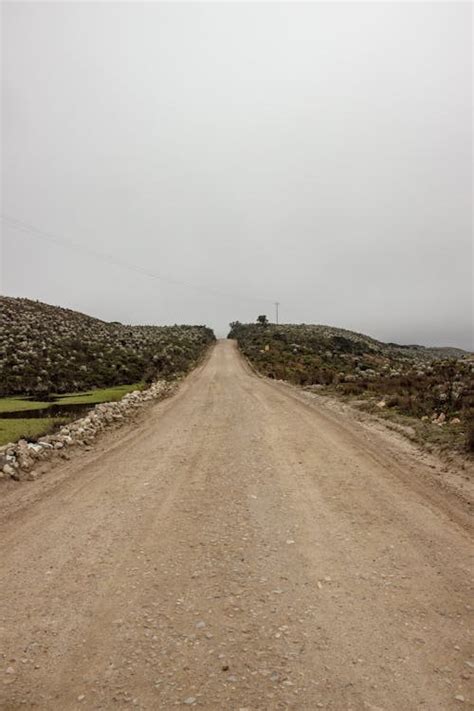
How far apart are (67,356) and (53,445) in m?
21.8

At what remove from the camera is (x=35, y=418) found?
15.4m

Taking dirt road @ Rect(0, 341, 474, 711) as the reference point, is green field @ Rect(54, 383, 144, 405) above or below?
above

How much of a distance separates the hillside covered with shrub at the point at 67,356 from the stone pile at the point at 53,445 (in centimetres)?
985

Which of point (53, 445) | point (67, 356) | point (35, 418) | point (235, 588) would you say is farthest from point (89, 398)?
point (235, 588)

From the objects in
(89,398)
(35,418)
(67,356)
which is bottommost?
(35,418)

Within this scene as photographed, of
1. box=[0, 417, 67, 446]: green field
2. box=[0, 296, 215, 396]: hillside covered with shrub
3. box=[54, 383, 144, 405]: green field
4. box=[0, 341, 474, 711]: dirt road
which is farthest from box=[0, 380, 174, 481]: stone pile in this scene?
box=[0, 296, 215, 396]: hillside covered with shrub

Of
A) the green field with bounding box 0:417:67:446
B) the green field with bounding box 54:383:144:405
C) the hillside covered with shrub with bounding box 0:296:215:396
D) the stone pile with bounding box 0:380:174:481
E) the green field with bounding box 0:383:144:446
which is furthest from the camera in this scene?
the hillside covered with shrub with bounding box 0:296:215:396

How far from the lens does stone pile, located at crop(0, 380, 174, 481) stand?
9.13m

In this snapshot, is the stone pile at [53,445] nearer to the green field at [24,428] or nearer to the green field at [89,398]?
the green field at [24,428]

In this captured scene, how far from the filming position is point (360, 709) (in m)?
3.30

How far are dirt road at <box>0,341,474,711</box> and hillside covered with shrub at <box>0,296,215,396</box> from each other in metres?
17.3

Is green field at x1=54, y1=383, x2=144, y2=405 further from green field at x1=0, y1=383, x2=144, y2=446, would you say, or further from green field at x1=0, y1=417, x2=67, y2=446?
green field at x1=0, y1=417, x2=67, y2=446

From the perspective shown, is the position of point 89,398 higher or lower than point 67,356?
lower

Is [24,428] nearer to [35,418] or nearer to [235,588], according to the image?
[35,418]
